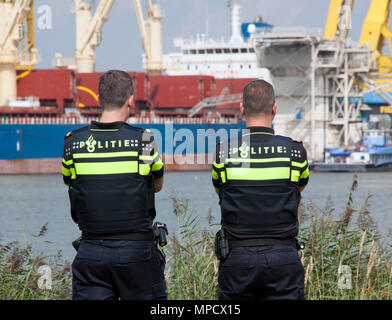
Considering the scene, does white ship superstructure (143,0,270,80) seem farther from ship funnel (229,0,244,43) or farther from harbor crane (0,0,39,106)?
harbor crane (0,0,39,106)

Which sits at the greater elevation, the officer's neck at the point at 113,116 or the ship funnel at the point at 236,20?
the ship funnel at the point at 236,20

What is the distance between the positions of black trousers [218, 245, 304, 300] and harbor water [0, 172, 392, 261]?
29.4 ft

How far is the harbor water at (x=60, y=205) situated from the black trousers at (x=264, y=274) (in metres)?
8.97

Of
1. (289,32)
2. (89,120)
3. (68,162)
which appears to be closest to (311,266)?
(68,162)

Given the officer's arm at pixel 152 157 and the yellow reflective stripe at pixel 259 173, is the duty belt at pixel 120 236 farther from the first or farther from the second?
the yellow reflective stripe at pixel 259 173

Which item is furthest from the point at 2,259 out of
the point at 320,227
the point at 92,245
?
the point at 92,245

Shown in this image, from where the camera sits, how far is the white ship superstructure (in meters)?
59.5

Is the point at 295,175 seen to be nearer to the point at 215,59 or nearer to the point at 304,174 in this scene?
the point at 304,174

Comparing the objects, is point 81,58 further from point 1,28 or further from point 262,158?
point 262,158

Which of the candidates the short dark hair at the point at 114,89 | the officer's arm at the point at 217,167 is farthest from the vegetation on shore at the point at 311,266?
the short dark hair at the point at 114,89

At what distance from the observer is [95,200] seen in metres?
3.57

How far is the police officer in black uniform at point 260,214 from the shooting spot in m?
3.50

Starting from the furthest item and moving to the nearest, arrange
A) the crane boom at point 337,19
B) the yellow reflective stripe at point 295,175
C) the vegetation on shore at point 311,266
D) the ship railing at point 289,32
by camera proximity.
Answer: the crane boom at point 337,19 → the ship railing at point 289,32 → the vegetation on shore at point 311,266 → the yellow reflective stripe at point 295,175

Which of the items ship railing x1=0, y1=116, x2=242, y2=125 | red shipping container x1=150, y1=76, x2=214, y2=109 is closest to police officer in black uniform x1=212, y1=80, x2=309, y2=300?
ship railing x1=0, y1=116, x2=242, y2=125
